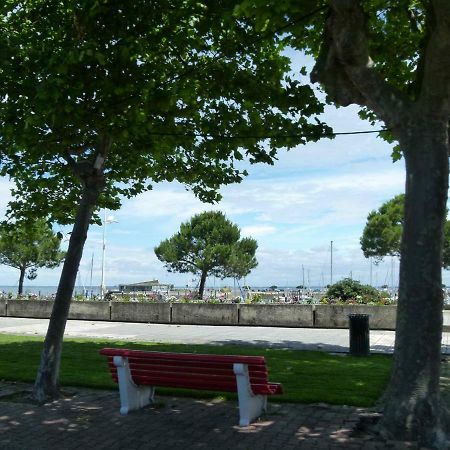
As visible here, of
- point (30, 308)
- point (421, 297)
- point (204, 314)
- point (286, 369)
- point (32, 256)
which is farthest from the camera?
point (32, 256)

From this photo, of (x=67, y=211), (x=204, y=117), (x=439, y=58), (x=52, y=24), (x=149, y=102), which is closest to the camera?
(x=439, y=58)

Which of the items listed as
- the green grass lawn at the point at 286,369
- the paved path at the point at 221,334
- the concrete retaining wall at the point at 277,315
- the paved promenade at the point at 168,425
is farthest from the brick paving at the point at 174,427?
the concrete retaining wall at the point at 277,315

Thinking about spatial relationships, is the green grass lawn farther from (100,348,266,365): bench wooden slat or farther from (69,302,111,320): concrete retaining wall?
(69,302,111,320): concrete retaining wall

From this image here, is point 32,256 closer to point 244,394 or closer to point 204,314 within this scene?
point 204,314

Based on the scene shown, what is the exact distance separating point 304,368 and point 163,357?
4.15m

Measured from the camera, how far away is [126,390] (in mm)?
7293

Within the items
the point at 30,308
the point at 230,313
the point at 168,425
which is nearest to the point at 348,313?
the point at 230,313

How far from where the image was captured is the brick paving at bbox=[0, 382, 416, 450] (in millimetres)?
5832

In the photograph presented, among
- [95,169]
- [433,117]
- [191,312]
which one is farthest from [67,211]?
[191,312]

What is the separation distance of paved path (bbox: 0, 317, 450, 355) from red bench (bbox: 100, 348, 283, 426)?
22.8 feet

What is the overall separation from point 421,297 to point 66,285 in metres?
5.28

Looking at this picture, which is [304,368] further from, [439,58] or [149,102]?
[439,58]

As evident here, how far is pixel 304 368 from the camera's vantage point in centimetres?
1052

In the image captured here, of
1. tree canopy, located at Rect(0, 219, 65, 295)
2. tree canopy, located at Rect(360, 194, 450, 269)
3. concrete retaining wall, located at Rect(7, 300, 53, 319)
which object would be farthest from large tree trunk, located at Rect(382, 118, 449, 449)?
tree canopy, located at Rect(360, 194, 450, 269)
